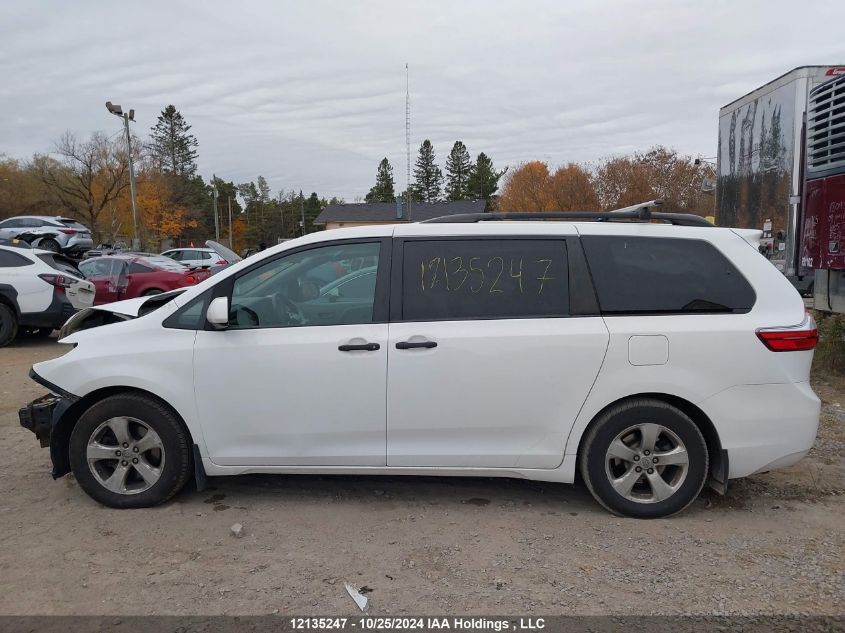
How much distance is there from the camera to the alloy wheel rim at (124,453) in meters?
3.88

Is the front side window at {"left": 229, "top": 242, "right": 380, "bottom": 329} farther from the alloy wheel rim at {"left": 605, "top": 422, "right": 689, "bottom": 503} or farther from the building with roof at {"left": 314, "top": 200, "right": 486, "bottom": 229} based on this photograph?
the building with roof at {"left": 314, "top": 200, "right": 486, "bottom": 229}

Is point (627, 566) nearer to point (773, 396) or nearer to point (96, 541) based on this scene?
point (773, 396)

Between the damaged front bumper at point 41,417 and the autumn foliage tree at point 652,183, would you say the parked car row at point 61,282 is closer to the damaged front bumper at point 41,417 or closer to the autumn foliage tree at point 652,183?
the damaged front bumper at point 41,417

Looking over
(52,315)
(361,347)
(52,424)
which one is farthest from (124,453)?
(52,315)

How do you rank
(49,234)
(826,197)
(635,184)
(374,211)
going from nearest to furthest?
(826,197) → (49,234) → (635,184) → (374,211)

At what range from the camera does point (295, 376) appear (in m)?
3.73

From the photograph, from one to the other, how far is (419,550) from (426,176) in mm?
95439

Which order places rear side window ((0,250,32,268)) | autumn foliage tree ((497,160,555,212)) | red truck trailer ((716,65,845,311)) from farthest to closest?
1. autumn foliage tree ((497,160,555,212))
2. rear side window ((0,250,32,268))
3. red truck trailer ((716,65,845,311))

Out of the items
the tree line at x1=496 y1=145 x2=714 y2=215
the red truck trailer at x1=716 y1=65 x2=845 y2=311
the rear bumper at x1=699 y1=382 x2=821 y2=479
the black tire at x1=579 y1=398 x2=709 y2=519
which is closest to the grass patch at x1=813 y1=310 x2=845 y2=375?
the red truck trailer at x1=716 y1=65 x2=845 y2=311

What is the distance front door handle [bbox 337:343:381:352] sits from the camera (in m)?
3.68

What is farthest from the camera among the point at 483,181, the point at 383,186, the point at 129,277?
the point at 383,186

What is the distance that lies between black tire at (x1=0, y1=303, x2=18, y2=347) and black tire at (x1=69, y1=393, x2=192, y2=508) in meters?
7.33

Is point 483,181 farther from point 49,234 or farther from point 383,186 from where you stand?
point 49,234

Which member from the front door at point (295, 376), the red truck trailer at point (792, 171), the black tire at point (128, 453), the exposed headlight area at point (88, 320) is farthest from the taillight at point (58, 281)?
the red truck trailer at point (792, 171)
